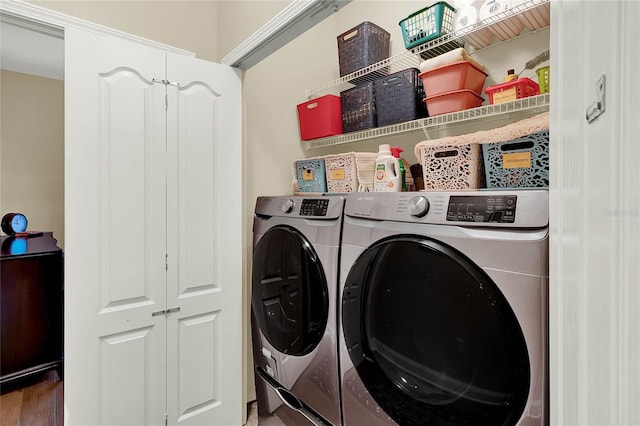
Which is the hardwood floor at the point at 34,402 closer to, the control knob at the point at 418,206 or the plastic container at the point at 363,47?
the control knob at the point at 418,206

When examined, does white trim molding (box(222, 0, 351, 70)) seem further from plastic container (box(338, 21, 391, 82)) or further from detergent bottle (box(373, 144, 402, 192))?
detergent bottle (box(373, 144, 402, 192))

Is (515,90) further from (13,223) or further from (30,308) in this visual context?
(13,223)

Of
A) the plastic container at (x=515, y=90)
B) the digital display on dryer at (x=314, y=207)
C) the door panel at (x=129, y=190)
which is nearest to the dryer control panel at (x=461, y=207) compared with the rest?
the digital display on dryer at (x=314, y=207)

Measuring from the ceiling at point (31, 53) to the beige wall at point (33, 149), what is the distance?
15cm

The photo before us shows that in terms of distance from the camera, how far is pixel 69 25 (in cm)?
156

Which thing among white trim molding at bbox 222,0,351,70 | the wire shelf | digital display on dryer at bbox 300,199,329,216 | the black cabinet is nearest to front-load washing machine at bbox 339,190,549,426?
digital display on dryer at bbox 300,199,329,216

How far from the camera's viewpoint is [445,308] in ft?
3.22

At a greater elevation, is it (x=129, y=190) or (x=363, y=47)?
(x=363, y=47)

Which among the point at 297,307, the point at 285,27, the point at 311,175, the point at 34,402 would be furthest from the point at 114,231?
the point at 34,402

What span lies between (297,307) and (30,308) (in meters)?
Result: 2.30

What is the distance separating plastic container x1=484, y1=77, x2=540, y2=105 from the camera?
1245 mm

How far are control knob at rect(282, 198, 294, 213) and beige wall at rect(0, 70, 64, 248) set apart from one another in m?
2.85
